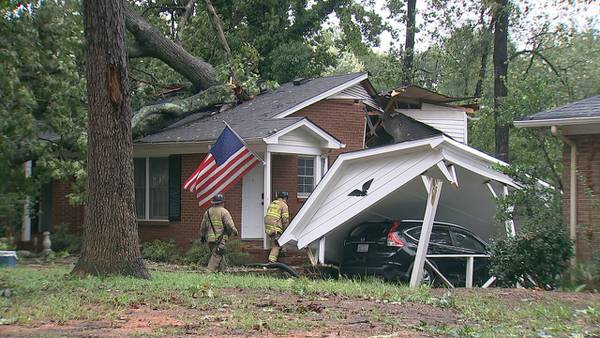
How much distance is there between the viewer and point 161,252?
62.4 feet

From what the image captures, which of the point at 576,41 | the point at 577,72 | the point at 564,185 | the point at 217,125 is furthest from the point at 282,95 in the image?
the point at 576,41

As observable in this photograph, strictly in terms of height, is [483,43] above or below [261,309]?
above

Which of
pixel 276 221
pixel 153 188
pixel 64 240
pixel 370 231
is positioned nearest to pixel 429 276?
pixel 370 231

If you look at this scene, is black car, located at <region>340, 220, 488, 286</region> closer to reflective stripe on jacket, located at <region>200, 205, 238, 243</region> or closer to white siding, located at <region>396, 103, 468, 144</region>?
reflective stripe on jacket, located at <region>200, 205, 238, 243</region>

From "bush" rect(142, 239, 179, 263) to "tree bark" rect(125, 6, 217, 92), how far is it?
19.6 feet

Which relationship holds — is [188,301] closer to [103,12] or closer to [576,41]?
[103,12]

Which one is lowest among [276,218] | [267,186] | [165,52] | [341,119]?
[276,218]

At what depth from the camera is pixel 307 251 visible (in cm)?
1700

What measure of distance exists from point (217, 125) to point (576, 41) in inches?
984

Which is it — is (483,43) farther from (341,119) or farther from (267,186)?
(267,186)

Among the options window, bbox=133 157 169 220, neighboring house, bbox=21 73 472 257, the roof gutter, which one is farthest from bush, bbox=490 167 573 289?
window, bbox=133 157 169 220

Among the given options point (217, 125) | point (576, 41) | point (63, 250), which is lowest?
point (63, 250)

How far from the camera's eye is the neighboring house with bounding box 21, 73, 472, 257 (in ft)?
61.2

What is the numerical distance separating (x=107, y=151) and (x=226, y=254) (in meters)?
6.19
